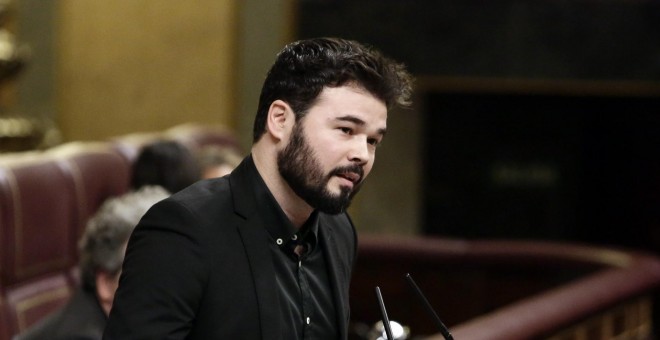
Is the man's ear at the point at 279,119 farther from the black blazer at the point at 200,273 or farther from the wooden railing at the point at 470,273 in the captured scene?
the wooden railing at the point at 470,273

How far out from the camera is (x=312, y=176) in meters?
0.90

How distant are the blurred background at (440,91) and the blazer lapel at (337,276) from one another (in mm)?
2301

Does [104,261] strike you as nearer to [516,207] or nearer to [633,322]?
[633,322]

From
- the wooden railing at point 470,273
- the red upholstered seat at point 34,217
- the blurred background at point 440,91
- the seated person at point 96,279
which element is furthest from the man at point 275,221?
the blurred background at point 440,91

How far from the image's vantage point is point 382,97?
0.92 meters

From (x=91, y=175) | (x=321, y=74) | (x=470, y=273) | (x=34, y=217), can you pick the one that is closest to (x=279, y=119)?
(x=321, y=74)

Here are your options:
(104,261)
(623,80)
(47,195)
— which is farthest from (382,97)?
(623,80)

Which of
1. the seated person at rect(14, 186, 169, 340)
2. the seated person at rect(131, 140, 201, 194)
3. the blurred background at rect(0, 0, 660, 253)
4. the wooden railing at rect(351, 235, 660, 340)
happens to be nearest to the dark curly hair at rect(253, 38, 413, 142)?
the seated person at rect(14, 186, 169, 340)

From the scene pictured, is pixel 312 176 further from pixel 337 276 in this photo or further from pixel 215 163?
pixel 215 163

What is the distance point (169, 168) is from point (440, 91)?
1.81 metres

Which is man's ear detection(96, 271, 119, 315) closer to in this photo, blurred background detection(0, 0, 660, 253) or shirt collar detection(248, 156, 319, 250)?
shirt collar detection(248, 156, 319, 250)

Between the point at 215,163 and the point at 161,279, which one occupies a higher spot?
the point at 161,279

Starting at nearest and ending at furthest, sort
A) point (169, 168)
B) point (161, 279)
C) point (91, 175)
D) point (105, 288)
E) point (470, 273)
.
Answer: point (161, 279) < point (105, 288) < point (169, 168) < point (91, 175) < point (470, 273)

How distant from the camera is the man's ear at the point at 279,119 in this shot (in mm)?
916
